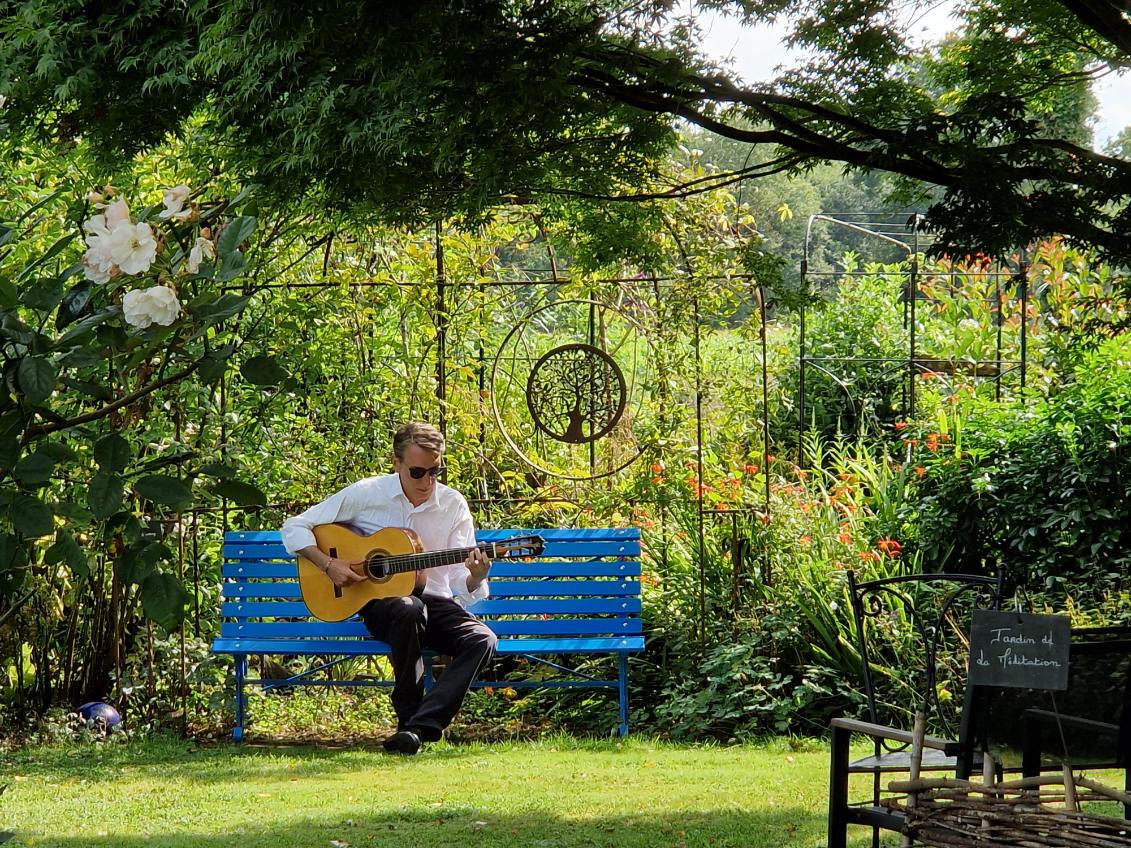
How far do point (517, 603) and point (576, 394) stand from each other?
1.31m

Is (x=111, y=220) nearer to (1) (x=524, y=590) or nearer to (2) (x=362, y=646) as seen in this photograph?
(2) (x=362, y=646)

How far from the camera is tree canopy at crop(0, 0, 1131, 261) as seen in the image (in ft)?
11.8

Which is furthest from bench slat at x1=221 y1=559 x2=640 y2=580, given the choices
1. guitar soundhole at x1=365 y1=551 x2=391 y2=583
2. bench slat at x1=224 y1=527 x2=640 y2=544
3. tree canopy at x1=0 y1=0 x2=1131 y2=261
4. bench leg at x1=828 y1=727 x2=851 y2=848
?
bench leg at x1=828 y1=727 x2=851 y2=848

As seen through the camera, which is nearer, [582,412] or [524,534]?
[524,534]

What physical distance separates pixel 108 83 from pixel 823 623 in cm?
415

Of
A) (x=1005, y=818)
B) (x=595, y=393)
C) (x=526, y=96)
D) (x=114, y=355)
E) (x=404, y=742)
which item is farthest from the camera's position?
(x=595, y=393)

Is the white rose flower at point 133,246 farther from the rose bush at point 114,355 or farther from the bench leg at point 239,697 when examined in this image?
the bench leg at point 239,697

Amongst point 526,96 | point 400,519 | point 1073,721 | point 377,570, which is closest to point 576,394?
point 400,519

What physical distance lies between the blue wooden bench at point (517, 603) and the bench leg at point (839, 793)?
287cm

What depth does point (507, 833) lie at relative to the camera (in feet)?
14.4

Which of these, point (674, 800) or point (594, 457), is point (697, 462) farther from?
point (674, 800)

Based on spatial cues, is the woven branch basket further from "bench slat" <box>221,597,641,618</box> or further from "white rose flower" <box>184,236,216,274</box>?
"bench slat" <box>221,597,641,618</box>

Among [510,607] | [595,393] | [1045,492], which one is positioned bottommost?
[510,607]

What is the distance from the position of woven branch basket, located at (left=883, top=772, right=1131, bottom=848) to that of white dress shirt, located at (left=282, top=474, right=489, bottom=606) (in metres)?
3.57
